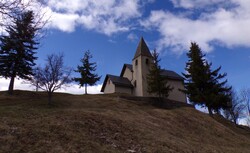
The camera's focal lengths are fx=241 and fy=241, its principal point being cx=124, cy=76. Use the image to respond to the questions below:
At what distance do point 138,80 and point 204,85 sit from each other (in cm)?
1096

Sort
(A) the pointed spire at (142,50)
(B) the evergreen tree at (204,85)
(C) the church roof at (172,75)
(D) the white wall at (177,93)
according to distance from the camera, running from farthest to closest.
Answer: (C) the church roof at (172,75), (D) the white wall at (177,93), (A) the pointed spire at (142,50), (B) the evergreen tree at (204,85)

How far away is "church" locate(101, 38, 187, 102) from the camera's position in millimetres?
38781

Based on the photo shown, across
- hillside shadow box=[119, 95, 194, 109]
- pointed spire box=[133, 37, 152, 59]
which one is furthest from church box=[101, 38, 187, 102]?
hillside shadow box=[119, 95, 194, 109]

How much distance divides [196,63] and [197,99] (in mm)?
5506

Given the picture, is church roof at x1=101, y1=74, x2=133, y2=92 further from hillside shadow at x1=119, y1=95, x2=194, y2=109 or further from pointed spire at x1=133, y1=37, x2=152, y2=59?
hillside shadow at x1=119, y1=95, x2=194, y2=109

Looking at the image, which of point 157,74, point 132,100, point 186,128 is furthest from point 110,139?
point 157,74

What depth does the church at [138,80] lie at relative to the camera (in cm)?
3878

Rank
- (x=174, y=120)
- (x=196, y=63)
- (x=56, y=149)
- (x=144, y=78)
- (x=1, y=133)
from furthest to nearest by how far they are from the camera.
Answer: (x=144, y=78)
(x=196, y=63)
(x=174, y=120)
(x=1, y=133)
(x=56, y=149)

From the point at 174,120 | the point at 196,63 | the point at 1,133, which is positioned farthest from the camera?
the point at 196,63

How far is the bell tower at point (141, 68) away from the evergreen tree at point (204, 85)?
23.9 feet

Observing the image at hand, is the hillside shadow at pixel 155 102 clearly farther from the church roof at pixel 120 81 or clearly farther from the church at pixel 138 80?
the church roof at pixel 120 81

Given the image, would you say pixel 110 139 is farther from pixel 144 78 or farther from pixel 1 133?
pixel 144 78

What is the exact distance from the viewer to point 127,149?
11.4m

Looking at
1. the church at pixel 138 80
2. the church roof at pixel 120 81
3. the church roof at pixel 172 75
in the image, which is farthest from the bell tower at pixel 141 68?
the church roof at pixel 172 75
